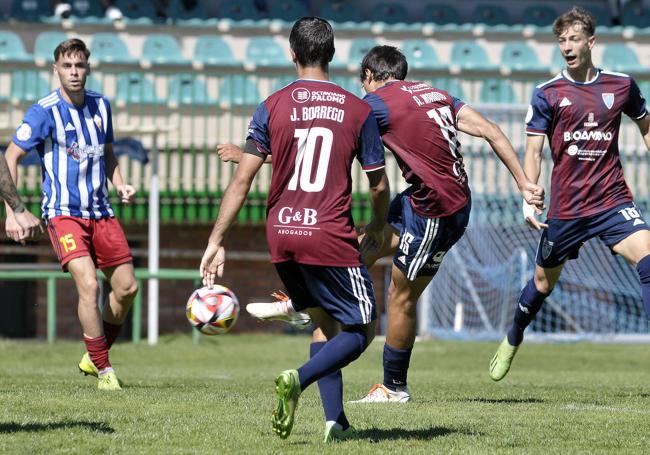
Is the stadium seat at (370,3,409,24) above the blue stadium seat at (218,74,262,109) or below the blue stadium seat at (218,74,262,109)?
above

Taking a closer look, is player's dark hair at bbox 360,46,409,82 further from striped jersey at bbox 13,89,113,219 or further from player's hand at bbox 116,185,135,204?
striped jersey at bbox 13,89,113,219

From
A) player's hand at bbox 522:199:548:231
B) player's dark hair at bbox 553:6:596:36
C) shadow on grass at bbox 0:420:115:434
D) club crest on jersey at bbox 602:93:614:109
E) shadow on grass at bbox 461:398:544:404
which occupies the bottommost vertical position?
shadow on grass at bbox 461:398:544:404

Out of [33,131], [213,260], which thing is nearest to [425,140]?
[213,260]

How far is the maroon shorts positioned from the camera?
8727mm

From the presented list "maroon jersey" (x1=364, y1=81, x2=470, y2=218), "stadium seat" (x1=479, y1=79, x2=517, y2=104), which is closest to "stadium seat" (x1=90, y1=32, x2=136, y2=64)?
"stadium seat" (x1=479, y1=79, x2=517, y2=104)

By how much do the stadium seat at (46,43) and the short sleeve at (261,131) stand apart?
16663 mm

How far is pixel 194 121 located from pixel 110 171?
11.4 metres

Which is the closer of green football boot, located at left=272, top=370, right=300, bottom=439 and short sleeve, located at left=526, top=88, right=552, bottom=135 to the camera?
green football boot, located at left=272, top=370, right=300, bottom=439

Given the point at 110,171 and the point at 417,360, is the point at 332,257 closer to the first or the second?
the point at 110,171

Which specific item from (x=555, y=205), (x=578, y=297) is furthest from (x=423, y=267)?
(x=578, y=297)

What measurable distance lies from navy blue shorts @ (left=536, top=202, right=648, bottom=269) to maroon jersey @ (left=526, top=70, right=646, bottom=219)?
54 millimetres

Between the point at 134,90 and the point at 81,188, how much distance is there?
12.2m

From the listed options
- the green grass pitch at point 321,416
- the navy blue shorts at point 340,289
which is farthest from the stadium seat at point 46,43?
the navy blue shorts at point 340,289

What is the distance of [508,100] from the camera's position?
21172 millimetres
